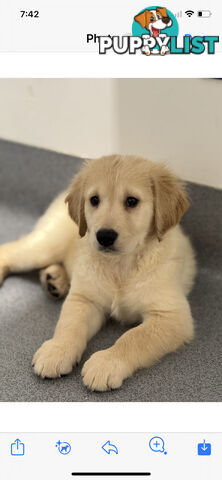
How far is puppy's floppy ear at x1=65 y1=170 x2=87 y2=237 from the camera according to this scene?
7.15ft

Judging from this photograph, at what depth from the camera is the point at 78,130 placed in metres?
3.03

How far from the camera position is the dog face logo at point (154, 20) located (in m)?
2.05

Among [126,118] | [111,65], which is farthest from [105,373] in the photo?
[126,118]

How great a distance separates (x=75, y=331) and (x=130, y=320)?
31 cm

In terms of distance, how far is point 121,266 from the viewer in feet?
7.26

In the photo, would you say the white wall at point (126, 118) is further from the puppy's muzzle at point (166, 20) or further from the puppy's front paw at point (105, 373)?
the puppy's front paw at point (105, 373)
